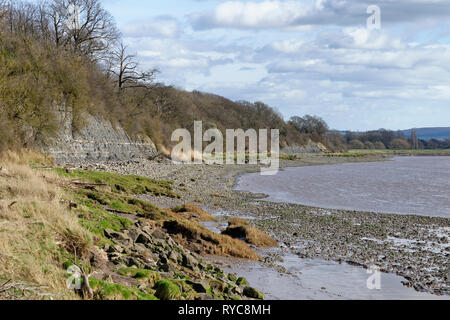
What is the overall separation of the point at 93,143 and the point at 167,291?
31339 mm

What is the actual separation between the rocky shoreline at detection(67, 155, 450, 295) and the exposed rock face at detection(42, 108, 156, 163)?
989cm

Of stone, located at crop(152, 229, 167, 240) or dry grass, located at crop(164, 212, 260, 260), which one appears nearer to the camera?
stone, located at crop(152, 229, 167, 240)

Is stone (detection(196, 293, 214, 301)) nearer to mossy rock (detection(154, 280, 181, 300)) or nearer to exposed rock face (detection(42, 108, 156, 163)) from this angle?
mossy rock (detection(154, 280, 181, 300))

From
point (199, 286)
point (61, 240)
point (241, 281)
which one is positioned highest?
point (61, 240)

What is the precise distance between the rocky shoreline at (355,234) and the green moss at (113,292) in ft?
21.4

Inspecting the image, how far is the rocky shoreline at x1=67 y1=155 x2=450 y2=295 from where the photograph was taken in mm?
12938

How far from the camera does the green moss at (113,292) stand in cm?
632

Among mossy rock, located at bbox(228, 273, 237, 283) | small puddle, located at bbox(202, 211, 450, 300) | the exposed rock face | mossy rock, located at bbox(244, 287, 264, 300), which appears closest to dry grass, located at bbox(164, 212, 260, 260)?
small puddle, located at bbox(202, 211, 450, 300)

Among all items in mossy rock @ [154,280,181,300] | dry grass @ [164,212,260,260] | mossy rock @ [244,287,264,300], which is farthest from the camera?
dry grass @ [164,212,260,260]

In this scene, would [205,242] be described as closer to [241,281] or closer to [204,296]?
[241,281]

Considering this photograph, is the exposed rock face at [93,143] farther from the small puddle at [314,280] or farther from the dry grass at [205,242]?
the small puddle at [314,280]

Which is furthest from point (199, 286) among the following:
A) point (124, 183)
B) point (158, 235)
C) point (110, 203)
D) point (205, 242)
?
point (124, 183)

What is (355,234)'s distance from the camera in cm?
1778
